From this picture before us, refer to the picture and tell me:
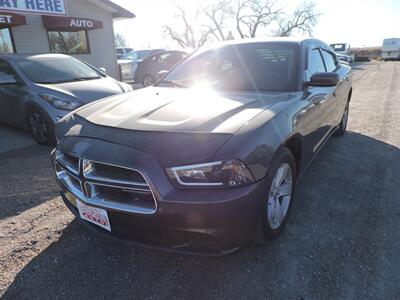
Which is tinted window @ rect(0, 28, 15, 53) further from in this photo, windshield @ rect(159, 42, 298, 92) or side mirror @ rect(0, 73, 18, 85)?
windshield @ rect(159, 42, 298, 92)

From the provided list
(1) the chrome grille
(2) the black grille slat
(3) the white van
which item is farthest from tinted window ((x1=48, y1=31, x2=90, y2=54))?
(3) the white van

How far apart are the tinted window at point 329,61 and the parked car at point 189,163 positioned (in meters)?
1.53

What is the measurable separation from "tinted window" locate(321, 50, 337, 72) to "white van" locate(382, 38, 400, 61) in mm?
43946

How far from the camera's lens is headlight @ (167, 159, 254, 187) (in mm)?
1895

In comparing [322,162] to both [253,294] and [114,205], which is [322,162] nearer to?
[253,294]

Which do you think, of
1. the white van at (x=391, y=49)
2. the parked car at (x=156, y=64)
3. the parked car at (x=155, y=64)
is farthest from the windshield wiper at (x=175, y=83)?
the white van at (x=391, y=49)

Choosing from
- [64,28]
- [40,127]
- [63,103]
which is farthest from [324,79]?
[64,28]

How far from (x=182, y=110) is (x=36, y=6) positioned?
10.4m

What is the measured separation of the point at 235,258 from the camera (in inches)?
95.1

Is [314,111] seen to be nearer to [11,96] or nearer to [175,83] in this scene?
[175,83]

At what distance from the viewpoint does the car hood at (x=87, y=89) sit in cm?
520

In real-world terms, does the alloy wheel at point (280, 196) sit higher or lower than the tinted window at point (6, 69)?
lower

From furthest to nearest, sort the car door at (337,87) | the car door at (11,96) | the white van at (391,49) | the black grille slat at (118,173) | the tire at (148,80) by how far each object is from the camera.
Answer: the white van at (391,49) < the tire at (148,80) < the car door at (11,96) < the car door at (337,87) < the black grille slat at (118,173)

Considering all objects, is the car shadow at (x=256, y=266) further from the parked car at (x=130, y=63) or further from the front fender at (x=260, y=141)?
the parked car at (x=130, y=63)
